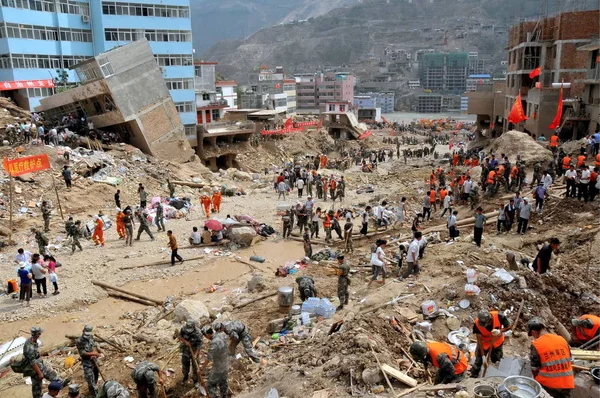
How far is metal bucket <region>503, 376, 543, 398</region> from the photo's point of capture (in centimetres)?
529

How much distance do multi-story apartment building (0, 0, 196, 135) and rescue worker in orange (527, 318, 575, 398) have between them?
31627 mm

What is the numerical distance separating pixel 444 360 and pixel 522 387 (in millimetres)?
988

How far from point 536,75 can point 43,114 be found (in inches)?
1308

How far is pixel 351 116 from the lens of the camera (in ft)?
196

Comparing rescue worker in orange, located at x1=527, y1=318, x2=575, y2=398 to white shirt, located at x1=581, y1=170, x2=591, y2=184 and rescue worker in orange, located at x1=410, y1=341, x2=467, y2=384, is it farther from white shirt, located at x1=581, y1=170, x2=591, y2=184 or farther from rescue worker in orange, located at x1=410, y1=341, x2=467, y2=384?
white shirt, located at x1=581, y1=170, x2=591, y2=184

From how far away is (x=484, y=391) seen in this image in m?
5.59

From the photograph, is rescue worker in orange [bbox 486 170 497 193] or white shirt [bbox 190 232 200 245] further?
rescue worker in orange [bbox 486 170 497 193]

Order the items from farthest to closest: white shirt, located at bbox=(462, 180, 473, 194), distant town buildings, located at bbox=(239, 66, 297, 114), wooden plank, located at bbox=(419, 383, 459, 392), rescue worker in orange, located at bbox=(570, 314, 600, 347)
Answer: distant town buildings, located at bbox=(239, 66, 297, 114) < white shirt, located at bbox=(462, 180, 473, 194) < rescue worker in orange, located at bbox=(570, 314, 600, 347) < wooden plank, located at bbox=(419, 383, 459, 392)

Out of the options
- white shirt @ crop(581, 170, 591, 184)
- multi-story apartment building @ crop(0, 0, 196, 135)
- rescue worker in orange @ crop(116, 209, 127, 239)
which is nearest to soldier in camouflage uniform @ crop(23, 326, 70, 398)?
rescue worker in orange @ crop(116, 209, 127, 239)

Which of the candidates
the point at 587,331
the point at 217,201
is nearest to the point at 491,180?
the point at 217,201

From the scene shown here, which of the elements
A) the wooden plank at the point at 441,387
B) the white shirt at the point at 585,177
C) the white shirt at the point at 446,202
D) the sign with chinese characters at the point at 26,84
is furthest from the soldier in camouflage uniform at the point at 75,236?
the sign with chinese characters at the point at 26,84

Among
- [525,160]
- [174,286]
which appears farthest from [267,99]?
[174,286]

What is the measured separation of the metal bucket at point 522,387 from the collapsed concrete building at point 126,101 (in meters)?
25.9

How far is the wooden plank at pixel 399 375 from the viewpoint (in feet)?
21.2
